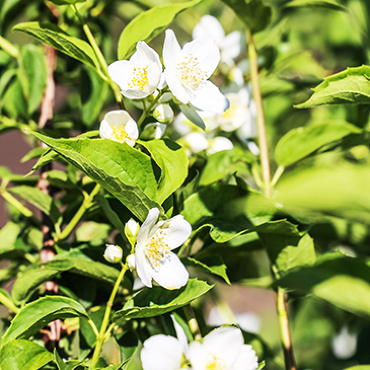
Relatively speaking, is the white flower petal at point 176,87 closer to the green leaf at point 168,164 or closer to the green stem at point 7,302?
the green leaf at point 168,164

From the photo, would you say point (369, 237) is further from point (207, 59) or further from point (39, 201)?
point (39, 201)

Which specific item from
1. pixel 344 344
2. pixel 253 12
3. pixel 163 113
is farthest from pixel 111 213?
pixel 344 344

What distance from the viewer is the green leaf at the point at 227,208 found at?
1.96ft

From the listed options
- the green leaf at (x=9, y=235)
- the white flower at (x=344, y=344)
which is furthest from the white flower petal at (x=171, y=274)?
the white flower at (x=344, y=344)

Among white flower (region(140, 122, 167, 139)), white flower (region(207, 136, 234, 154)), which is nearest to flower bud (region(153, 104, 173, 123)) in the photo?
white flower (region(140, 122, 167, 139))

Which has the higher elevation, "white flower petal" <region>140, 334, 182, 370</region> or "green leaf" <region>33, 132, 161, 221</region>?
"green leaf" <region>33, 132, 161, 221</region>

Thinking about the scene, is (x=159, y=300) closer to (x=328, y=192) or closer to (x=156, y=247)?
(x=156, y=247)

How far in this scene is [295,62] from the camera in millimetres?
1078

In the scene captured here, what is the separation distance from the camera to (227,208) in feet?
1.99

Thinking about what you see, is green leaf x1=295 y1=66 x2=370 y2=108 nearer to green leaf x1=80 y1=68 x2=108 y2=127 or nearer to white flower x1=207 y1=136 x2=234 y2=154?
white flower x1=207 y1=136 x2=234 y2=154

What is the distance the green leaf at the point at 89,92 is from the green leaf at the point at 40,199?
0.21 metres

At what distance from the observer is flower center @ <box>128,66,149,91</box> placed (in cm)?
59

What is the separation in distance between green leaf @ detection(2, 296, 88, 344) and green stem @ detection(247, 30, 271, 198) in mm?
398

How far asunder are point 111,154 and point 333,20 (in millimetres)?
1014
